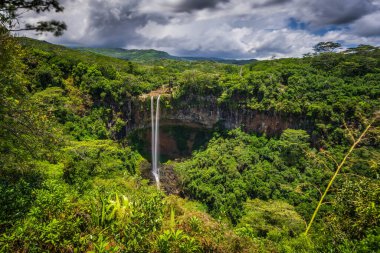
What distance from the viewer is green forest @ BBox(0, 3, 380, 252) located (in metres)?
4.35

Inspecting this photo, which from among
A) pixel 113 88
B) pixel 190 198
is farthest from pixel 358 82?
pixel 113 88

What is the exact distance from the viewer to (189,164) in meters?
25.7

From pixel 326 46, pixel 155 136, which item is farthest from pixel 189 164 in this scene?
pixel 326 46

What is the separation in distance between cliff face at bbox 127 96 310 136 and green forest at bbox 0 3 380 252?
0.31 m

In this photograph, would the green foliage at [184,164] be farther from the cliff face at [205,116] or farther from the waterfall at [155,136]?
the waterfall at [155,136]

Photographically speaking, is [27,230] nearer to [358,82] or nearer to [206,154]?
[206,154]

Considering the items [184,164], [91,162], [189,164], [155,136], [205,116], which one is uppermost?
[205,116]

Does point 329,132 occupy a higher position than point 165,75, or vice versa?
point 165,75

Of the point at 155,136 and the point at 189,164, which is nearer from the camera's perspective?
the point at 189,164

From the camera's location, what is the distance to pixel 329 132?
73.2 ft

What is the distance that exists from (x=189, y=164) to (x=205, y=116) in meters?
7.36

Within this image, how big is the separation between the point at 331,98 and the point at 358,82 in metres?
4.66

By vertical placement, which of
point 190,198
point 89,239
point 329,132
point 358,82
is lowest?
point 190,198

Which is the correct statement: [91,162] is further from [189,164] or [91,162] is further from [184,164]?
[184,164]
